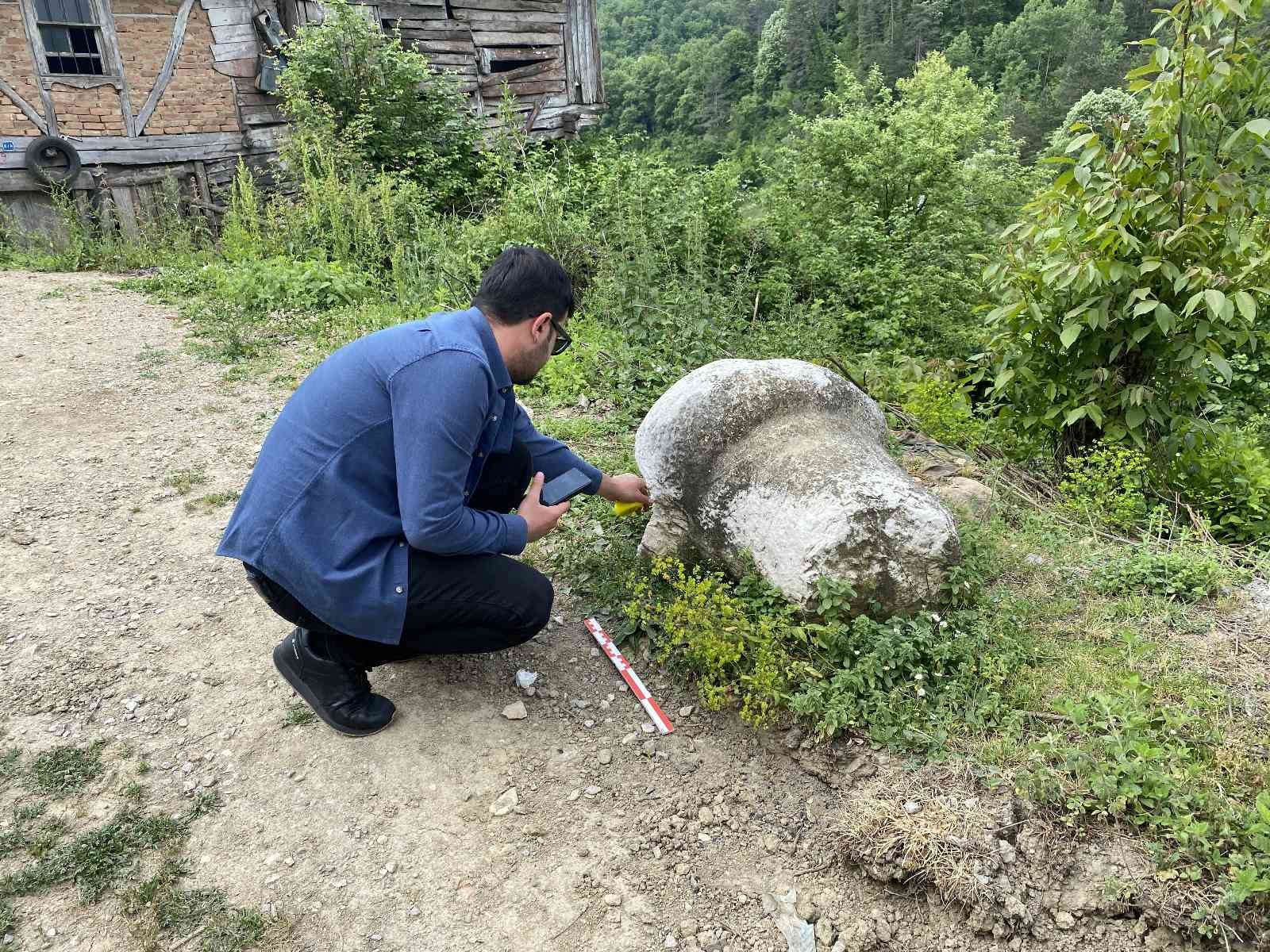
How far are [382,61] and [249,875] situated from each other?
10411 mm

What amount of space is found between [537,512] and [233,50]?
1038 cm

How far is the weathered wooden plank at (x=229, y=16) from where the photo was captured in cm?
1006

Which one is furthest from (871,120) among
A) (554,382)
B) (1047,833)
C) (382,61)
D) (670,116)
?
(670,116)

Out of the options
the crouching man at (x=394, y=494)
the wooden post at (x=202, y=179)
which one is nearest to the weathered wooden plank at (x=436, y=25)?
the wooden post at (x=202, y=179)

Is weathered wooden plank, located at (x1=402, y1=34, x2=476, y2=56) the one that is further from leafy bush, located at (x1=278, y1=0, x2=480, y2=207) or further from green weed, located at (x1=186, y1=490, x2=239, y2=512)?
green weed, located at (x1=186, y1=490, x2=239, y2=512)

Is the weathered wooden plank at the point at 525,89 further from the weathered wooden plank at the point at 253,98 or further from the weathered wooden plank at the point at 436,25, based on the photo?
the weathered wooden plank at the point at 253,98

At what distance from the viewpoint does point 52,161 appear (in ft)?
31.1

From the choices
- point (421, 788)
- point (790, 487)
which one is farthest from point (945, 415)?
point (421, 788)

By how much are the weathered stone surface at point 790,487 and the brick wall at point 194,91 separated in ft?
31.8

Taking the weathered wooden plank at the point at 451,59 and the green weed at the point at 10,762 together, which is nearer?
the green weed at the point at 10,762

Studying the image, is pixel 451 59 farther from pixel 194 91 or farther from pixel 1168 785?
pixel 1168 785

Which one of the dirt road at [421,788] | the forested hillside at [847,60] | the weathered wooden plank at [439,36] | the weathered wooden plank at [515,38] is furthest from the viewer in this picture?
the forested hillside at [847,60]

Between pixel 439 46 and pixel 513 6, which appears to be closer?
pixel 439 46

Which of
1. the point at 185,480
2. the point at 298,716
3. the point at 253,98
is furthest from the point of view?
the point at 253,98
